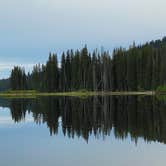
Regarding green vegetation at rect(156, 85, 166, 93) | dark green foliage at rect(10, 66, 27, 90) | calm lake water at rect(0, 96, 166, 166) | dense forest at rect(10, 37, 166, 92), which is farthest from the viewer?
dark green foliage at rect(10, 66, 27, 90)

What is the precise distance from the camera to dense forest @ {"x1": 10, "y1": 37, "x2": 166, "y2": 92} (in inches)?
4567

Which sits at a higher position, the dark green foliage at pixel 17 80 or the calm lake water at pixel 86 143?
the dark green foliage at pixel 17 80

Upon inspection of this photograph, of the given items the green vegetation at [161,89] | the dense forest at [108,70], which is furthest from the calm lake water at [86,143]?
the dense forest at [108,70]

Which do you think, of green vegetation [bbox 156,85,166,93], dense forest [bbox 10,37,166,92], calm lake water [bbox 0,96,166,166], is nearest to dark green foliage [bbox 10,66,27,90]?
dense forest [bbox 10,37,166,92]

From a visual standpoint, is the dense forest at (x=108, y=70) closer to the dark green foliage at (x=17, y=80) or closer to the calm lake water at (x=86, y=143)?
the dark green foliage at (x=17, y=80)

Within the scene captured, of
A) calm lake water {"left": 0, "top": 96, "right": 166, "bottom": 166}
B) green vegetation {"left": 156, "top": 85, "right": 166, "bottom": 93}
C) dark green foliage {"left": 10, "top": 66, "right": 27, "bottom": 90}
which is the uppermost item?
dark green foliage {"left": 10, "top": 66, "right": 27, "bottom": 90}

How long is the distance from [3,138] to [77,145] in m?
6.22

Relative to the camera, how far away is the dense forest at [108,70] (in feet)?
381

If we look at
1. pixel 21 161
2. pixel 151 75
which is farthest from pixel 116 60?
pixel 21 161

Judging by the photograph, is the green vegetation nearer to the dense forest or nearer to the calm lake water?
the dense forest

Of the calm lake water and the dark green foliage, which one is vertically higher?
the dark green foliage

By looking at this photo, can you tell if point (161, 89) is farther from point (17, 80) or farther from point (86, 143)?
point (86, 143)

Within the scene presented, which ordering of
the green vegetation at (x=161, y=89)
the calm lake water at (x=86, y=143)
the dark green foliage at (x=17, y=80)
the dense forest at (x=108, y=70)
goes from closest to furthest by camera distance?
the calm lake water at (x=86, y=143), the green vegetation at (x=161, y=89), the dense forest at (x=108, y=70), the dark green foliage at (x=17, y=80)

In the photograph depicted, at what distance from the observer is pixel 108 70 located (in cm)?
12381
